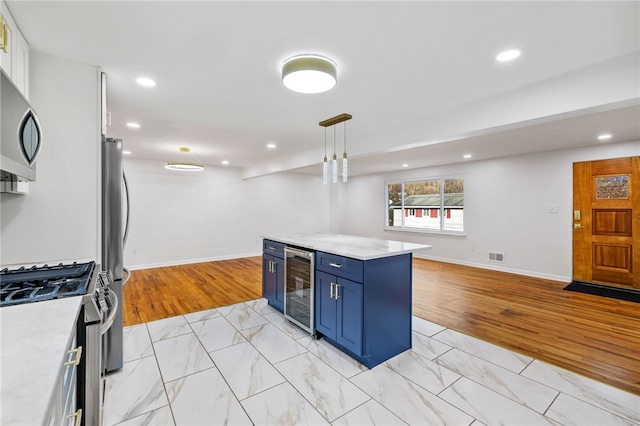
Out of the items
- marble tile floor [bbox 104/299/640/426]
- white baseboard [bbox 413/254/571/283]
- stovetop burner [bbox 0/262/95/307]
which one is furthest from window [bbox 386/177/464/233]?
stovetop burner [bbox 0/262/95/307]

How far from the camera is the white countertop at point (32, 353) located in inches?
24.1

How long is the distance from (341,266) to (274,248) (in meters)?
1.24

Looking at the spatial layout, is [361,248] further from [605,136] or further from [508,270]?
[508,270]

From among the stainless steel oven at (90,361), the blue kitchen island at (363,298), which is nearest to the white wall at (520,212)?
the blue kitchen island at (363,298)

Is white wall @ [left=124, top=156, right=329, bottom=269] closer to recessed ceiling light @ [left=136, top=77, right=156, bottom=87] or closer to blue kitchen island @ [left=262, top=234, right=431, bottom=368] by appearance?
recessed ceiling light @ [left=136, top=77, right=156, bottom=87]

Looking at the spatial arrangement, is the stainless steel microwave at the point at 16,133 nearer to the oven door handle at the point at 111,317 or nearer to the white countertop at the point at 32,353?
the white countertop at the point at 32,353

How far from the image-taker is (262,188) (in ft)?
25.5

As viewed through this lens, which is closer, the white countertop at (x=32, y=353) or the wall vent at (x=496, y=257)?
the white countertop at (x=32, y=353)

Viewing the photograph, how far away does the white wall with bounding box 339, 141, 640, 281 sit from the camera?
491 centimetres

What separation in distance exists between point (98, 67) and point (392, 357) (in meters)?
3.34

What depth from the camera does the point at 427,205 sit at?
23.4 ft

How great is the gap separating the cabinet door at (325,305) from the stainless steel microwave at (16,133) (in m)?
2.11

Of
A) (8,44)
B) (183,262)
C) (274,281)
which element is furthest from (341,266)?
(183,262)

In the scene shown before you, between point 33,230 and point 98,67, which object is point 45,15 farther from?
point 33,230
